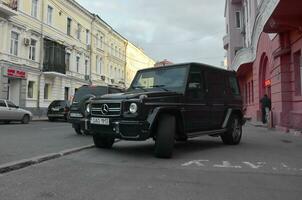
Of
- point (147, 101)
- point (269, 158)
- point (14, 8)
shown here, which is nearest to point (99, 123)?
point (147, 101)

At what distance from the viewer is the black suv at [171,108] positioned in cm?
798

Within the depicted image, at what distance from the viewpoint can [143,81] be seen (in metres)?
10.1

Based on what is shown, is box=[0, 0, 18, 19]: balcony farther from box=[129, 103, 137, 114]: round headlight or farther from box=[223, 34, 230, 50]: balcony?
box=[223, 34, 230, 50]: balcony

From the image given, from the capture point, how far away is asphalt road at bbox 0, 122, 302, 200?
5262 millimetres

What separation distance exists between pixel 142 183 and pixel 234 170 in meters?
2.10

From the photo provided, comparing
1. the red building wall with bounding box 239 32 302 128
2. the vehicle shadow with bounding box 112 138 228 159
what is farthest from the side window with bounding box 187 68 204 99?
the red building wall with bounding box 239 32 302 128

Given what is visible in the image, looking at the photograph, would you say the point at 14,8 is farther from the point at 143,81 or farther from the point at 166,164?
the point at 166,164

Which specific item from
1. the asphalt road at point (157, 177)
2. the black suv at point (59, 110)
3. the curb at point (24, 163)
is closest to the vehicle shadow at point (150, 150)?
the asphalt road at point (157, 177)

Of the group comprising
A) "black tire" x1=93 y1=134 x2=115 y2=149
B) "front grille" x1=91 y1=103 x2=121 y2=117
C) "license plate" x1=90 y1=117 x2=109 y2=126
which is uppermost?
"front grille" x1=91 y1=103 x2=121 y2=117

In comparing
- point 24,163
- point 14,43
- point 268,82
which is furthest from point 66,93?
point 24,163

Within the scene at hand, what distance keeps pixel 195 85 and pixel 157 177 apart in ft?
12.1

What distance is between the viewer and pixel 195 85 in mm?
9492

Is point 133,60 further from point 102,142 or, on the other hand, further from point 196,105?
point 196,105

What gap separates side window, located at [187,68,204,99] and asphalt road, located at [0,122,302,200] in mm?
1423
